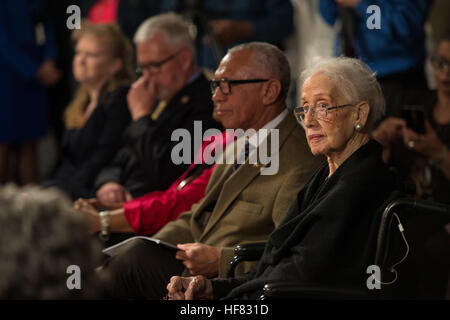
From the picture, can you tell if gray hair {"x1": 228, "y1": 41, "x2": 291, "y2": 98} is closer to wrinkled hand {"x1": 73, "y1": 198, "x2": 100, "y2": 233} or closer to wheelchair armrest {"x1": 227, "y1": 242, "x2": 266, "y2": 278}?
wheelchair armrest {"x1": 227, "y1": 242, "x2": 266, "y2": 278}

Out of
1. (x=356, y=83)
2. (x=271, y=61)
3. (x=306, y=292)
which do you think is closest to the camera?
(x=306, y=292)

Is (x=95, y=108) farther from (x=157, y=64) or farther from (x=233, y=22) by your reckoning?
(x=233, y=22)

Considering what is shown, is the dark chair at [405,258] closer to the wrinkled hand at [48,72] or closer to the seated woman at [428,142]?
the seated woman at [428,142]

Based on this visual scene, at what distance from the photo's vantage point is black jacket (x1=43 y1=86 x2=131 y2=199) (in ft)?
14.5

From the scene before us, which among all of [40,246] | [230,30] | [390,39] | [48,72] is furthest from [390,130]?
[48,72]

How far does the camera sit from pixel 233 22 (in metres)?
4.86

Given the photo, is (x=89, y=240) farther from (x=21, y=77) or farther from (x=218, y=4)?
(x=21, y=77)

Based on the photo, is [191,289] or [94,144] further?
[94,144]

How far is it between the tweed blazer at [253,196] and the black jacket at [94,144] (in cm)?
142

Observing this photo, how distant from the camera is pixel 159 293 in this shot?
2.95 metres

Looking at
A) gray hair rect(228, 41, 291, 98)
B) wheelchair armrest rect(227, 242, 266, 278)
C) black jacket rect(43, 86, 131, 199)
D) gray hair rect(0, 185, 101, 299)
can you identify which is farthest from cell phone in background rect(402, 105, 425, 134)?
gray hair rect(0, 185, 101, 299)

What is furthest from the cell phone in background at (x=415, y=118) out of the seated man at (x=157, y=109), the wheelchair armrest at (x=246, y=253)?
the wheelchair armrest at (x=246, y=253)

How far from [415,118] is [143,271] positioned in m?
1.31
